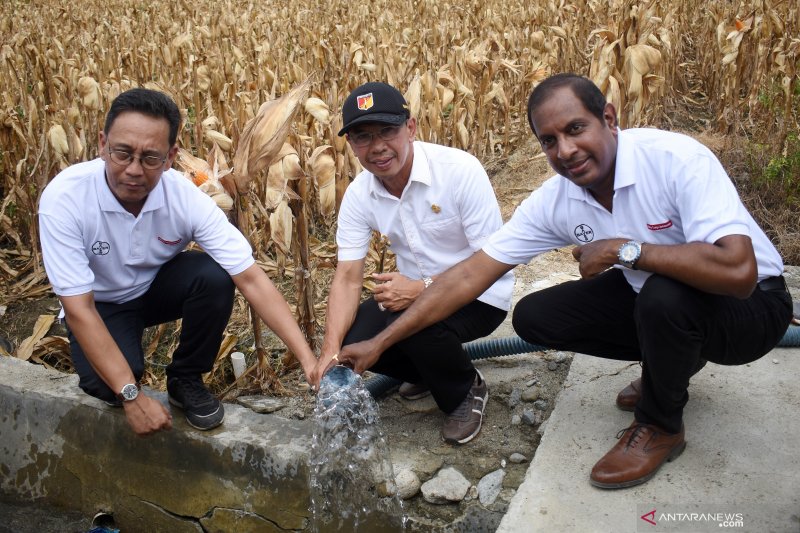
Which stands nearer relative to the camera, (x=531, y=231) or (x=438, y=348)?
(x=531, y=231)

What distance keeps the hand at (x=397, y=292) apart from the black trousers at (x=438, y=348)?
45 mm

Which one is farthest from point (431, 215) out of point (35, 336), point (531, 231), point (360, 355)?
point (35, 336)

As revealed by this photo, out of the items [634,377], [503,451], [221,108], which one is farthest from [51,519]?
[221,108]

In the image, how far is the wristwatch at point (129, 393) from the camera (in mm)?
2469

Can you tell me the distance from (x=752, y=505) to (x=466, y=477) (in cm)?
86

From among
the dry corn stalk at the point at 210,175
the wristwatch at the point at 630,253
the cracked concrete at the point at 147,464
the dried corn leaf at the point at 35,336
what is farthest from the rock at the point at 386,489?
the dried corn leaf at the point at 35,336

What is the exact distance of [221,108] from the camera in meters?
4.92

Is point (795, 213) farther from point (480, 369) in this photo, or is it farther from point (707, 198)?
point (707, 198)

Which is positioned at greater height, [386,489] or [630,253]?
[630,253]

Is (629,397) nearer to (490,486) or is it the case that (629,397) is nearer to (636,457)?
(636,457)

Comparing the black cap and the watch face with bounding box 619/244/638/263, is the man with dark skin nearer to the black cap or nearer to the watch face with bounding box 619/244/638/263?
the watch face with bounding box 619/244/638/263

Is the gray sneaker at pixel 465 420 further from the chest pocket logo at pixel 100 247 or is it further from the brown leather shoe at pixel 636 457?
the chest pocket logo at pixel 100 247

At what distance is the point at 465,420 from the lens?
273 centimetres

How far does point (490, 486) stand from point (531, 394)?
0.52 meters
